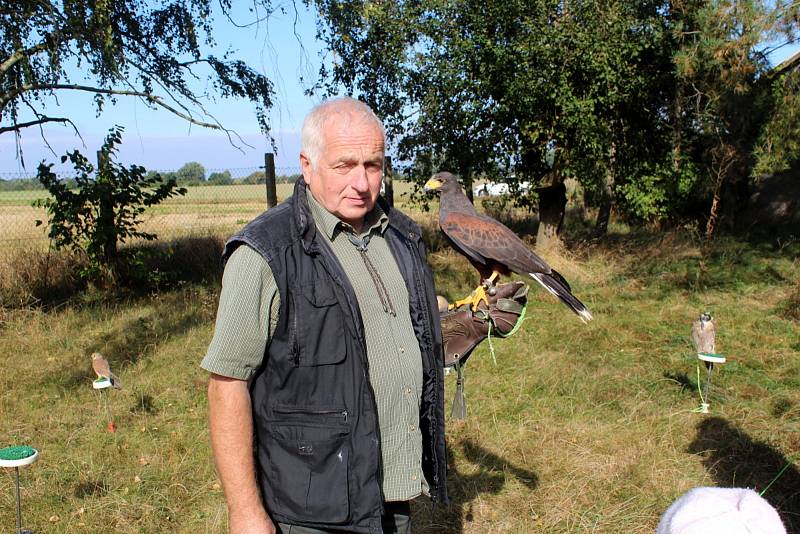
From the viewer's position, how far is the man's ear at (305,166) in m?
1.95

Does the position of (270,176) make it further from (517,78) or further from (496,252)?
(496,252)

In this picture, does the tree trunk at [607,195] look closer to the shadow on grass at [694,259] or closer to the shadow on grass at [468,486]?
the shadow on grass at [694,259]

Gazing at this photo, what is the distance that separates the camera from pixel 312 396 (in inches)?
68.1

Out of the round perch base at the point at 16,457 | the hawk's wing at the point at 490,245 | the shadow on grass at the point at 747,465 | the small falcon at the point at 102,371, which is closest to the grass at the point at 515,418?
the shadow on grass at the point at 747,465

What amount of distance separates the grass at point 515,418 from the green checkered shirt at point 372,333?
6.46ft

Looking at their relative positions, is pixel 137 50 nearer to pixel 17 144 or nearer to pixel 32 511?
pixel 17 144

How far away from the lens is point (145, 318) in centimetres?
738

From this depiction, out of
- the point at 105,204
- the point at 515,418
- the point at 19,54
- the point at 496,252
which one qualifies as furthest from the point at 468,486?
the point at 19,54

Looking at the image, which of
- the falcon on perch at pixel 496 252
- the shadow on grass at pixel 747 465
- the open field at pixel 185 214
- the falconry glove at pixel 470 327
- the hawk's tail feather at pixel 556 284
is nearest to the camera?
the falconry glove at pixel 470 327

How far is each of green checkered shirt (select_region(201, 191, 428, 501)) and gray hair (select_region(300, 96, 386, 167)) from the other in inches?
6.0

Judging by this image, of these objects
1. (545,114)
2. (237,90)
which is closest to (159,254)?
(237,90)

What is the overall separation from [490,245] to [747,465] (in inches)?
92.8

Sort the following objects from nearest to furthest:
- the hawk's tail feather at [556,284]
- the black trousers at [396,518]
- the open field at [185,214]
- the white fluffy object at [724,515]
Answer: the white fluffy object at [724,515], the black trousers at [396,518], the hawk's tail feather at [556,284], the open field at [185,214]

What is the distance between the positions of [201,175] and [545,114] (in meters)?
6.11
